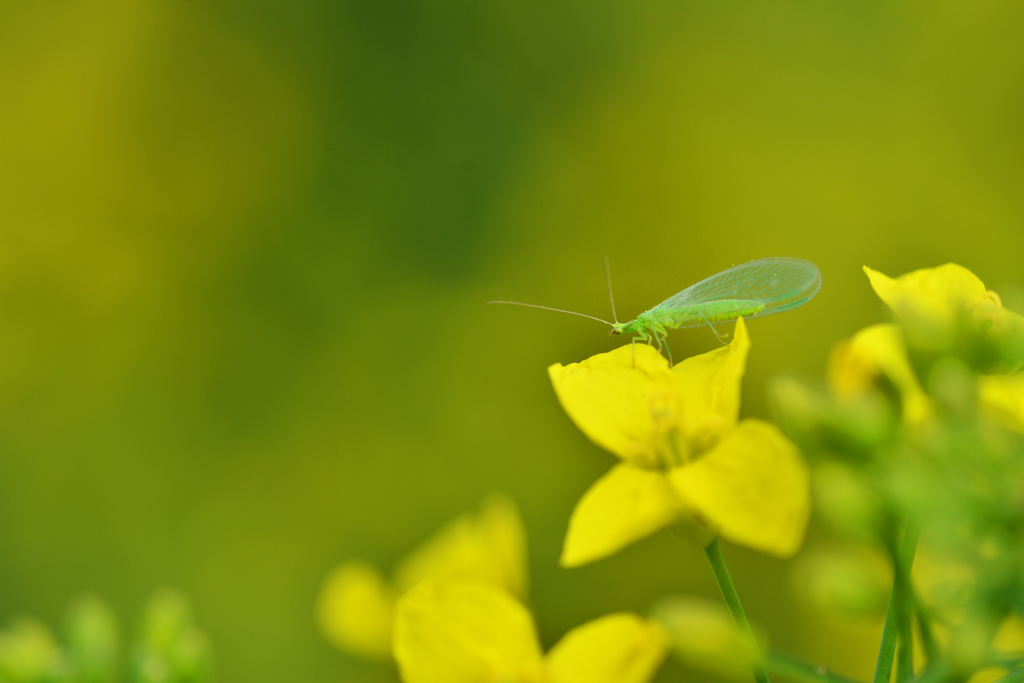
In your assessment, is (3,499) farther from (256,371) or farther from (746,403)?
(746,403)

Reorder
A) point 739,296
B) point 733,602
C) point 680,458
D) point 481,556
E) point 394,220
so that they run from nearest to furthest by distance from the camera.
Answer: point 733,602, point 680,458, point 481,556, point 739,296, point 394,220

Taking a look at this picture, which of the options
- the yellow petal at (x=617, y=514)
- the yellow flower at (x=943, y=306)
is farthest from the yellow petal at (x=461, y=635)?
the yellow flower at (x=943, y=306)

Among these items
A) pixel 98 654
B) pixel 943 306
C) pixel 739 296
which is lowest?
pixel 98 654

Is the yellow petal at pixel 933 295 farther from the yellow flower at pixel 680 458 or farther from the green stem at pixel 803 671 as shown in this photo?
the green stem at pixel 803 671

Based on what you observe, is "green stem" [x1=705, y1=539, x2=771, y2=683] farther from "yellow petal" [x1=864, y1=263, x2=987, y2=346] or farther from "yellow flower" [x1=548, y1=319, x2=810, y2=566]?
"yellow petal" [x1=864, y1=263, x2=987, y2=346]

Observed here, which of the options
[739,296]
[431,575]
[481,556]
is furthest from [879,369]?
[739,296]

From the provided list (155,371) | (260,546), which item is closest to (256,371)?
(155,371)

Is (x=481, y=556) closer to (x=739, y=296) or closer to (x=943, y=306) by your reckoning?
(x=943, y=306)
